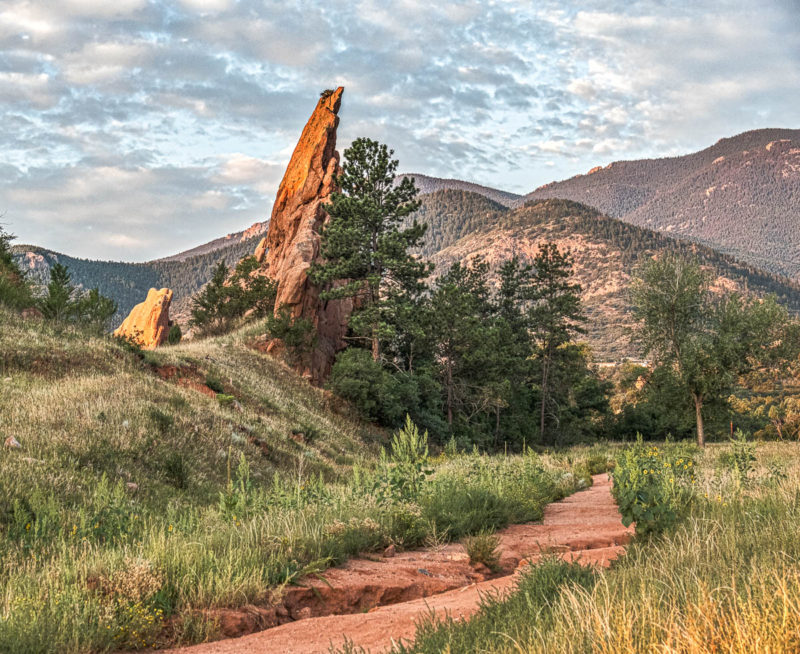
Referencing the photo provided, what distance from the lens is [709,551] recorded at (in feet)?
12.7

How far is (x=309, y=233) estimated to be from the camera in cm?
3566

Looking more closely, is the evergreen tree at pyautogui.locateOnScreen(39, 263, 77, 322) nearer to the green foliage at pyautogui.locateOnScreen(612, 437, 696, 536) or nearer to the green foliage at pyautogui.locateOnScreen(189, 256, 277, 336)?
the green foliage at pyautogui.locateOnScreen(189, 256, 277, 336)

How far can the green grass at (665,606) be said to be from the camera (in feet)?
8.00

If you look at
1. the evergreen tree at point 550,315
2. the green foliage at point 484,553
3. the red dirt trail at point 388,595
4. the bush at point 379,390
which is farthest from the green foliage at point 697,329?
the green foliage at point 484,553

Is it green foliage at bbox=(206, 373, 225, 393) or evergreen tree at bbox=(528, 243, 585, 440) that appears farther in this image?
evergreen tree at bbox=(528, 243, 585, 440)

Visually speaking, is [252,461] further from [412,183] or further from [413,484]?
[412,183]

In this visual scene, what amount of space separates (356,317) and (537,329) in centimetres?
2050

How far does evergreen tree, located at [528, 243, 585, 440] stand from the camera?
149 feet

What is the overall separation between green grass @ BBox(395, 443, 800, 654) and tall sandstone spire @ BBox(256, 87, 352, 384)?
27.6 meters

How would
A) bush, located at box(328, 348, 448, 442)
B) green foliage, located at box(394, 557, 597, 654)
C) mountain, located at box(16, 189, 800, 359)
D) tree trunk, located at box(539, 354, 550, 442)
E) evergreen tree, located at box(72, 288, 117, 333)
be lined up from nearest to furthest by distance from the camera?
green foliage, located at box(394, 557, 597, 654) < evergreen tree, located at box(72, 288, 117, 333) < bush, located at box(328, 348, 448, 442) < tree trunk, located at box(539, 354, 550, 442) < mountain, located at box(16, 189, 800, 359)

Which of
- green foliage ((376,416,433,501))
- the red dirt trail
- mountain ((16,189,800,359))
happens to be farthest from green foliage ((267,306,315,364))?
mountain ((16,189,800,359))

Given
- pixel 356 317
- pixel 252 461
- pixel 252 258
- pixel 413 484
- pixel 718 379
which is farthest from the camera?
pixel 252 258

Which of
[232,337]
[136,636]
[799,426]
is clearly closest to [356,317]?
[232,337]

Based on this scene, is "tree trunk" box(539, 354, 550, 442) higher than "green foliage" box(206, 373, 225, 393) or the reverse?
the reverse
